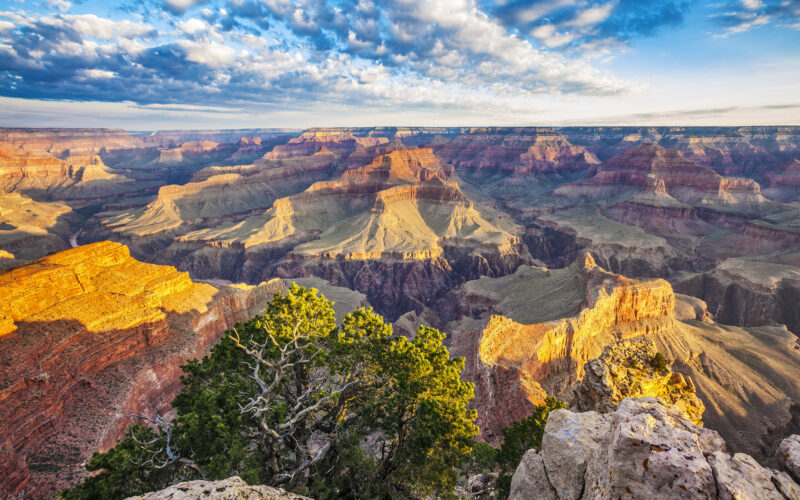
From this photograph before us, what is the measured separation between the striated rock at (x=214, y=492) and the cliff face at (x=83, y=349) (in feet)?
89.4

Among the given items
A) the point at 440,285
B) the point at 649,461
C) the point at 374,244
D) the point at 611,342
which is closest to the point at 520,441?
the point at 649,461

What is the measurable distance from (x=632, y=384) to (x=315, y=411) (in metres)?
19.3

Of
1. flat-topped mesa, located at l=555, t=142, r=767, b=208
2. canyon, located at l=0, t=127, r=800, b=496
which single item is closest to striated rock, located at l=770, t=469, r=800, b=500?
canyon, located at l=0, t=127, r=800, b=496

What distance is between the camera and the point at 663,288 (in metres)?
53.4

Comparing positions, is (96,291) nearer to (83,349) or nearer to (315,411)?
(83,349)

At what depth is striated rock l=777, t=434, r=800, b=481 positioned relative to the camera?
29.9 feet

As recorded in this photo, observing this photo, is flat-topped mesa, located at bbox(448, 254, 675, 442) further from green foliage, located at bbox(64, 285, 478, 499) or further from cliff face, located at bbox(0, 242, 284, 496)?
cliff face, located at bbox(0, 242, 284, 496)

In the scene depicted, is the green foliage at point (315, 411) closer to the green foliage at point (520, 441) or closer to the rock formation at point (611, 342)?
the green foliage at point (520, 441)

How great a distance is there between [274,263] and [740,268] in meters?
133

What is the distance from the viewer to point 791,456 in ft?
31.0

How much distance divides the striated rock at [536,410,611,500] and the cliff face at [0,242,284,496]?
3508 centimetres

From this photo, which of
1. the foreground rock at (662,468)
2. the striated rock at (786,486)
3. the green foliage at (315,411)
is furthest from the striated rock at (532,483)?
the striated rock at (786,486)

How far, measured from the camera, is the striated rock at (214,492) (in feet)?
30.2

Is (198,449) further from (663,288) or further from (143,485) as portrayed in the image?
(663,288)
